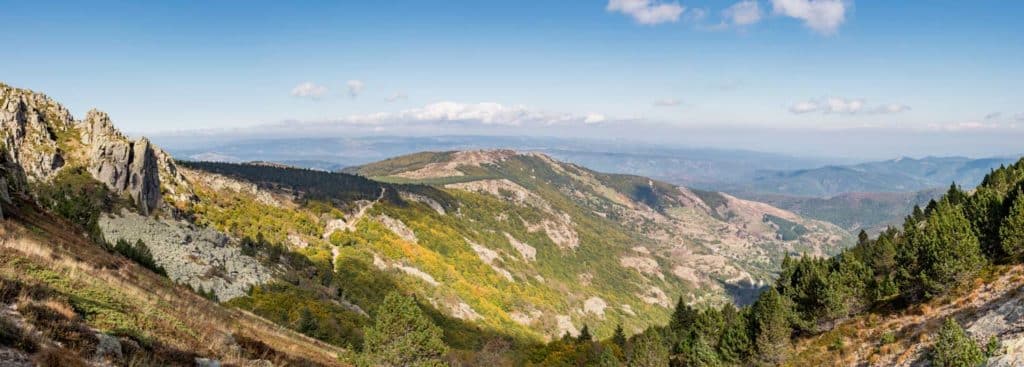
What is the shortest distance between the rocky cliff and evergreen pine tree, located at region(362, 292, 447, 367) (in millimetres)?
70005

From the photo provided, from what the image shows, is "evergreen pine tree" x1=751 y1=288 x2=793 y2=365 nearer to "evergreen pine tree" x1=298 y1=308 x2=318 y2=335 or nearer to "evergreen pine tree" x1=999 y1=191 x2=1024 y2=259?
"evergreen pine tree" x1=999 y1=191 x2=1024 y2=259

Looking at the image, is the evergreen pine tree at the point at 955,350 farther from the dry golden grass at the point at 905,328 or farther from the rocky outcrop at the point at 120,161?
the rocky outcrop at the point at 120,161

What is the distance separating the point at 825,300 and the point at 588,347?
47642 millimetres

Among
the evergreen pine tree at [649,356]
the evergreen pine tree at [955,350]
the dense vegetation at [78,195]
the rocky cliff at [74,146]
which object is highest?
the rocky cliff at [74,146]

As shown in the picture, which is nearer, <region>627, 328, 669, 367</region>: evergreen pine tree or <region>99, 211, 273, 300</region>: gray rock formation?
<region>627, 328, 669, 367</region>: evergreen pine tree

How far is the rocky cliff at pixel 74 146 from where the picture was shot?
81875 mm

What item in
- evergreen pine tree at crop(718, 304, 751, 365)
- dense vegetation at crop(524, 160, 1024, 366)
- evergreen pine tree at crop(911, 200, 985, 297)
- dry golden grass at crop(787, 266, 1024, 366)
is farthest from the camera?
evergreen pine tree at crop(718, 304, 751, 365)

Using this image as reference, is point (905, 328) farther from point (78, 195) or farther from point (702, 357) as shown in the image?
point (78, 195)

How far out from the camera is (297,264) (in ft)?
384

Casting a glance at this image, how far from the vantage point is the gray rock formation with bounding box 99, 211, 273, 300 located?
73.0 meters

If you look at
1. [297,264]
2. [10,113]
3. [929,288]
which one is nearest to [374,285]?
[297,264]

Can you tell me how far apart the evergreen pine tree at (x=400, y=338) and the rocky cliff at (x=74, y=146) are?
7000 cm

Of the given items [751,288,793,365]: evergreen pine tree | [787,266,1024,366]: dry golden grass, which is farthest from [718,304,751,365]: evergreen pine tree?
[787,266,1024,366]: dry golden grass

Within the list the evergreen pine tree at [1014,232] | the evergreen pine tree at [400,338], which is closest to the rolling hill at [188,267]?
the evergreen pine tree at [400,338]
